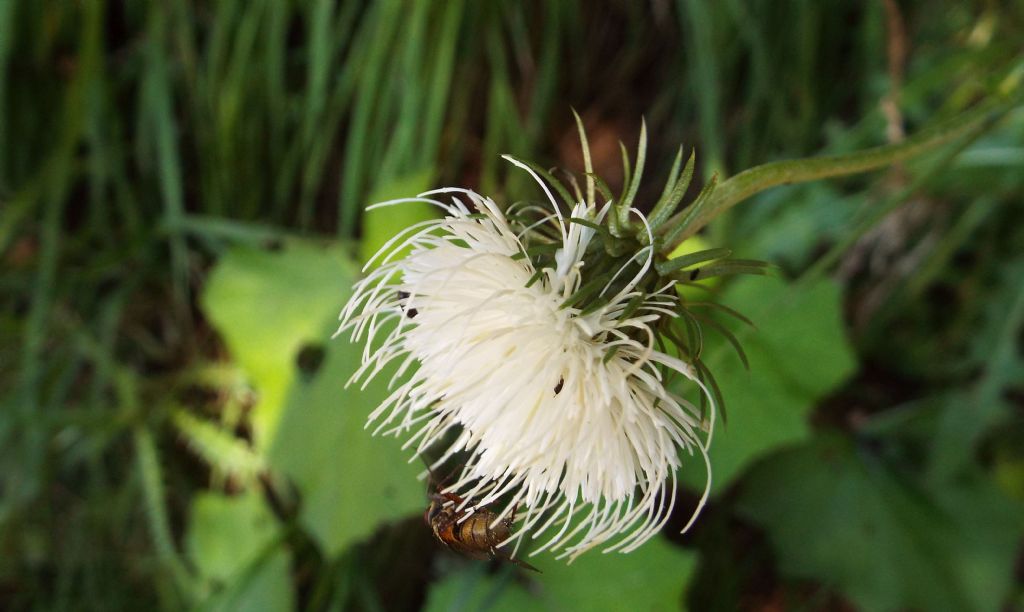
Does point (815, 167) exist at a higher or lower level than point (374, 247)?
higher

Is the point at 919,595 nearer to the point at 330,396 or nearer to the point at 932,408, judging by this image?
the point at 932,408

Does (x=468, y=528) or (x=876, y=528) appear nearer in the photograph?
(x=468, y=528)

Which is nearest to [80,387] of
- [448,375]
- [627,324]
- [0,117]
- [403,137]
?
[0,117]

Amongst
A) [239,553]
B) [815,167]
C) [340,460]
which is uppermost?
[815,167]

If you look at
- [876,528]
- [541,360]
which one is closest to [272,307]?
[541,360]

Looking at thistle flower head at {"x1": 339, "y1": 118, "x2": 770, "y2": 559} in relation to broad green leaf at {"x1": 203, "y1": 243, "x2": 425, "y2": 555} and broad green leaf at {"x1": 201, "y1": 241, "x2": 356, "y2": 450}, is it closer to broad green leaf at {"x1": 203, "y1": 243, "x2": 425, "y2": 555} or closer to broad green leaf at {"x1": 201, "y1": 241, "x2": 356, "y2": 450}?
broad green leaf at {"x1": 203, "y1": 243, "x2": 425, "y2": 555}

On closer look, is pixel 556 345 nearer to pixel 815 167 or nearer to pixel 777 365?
pixel 815 167
